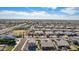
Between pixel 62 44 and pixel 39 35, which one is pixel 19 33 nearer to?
pixel 39 35

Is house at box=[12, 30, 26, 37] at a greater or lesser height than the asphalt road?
Answer: greater

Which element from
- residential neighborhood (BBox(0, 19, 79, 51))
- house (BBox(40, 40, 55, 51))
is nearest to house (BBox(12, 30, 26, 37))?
residential neighborhood (BBox(0, 19, 79, 51))

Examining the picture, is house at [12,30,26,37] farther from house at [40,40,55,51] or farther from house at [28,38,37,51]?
house at [40,40,55,51]

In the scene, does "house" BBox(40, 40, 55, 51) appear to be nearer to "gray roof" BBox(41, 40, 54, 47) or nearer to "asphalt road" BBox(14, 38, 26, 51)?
"gray roof" BBox(41, 40, 54, 47)

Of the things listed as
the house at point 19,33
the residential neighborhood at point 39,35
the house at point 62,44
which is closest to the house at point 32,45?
the residential neighborhood at point 39,35

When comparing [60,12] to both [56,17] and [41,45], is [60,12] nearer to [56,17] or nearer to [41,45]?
[56,17]

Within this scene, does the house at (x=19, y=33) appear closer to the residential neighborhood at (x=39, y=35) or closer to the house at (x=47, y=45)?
the residential neighborhood at (x=39, y=35)

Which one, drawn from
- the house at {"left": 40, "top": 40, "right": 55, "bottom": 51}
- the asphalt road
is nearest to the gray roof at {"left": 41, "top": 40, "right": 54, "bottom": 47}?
the house at {"left": 40, "top": 40, "right": 55, "bottom": 51}

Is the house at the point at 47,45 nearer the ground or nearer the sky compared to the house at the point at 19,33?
nearer the ground

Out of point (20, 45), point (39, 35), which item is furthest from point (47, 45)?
point (20, 45)
